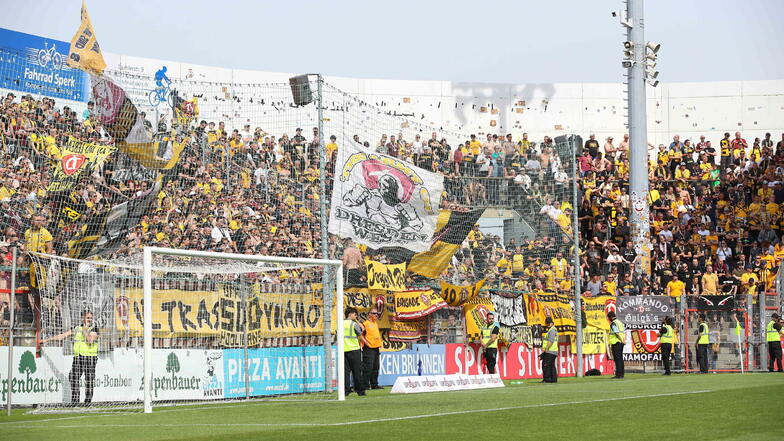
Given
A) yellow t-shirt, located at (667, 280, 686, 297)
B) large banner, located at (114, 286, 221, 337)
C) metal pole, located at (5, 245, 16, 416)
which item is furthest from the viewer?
yellow t-shirt, located at (667, 280, 686, 297)

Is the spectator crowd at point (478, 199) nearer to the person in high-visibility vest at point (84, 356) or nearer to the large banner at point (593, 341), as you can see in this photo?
the large banner at point (593, 341)

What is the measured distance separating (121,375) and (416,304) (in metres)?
8.55

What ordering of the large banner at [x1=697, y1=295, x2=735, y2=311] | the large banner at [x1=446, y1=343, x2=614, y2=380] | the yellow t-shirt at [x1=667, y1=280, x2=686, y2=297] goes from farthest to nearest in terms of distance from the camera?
the yellow t-shirt at [x1=667, y1=280, x2=686, y2=297] → the large banner at [x1=697, y1=295, x2=735, y2=311] → the large banner at [x1=446, y1=343, x2=614, y2=380]

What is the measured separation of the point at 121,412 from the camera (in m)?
16.9

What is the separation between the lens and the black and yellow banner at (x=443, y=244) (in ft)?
83.9

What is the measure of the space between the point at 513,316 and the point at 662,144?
1741 cm

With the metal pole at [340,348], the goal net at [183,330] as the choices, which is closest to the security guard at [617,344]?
the goal net at [183,330]

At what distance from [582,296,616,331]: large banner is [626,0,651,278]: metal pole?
15.0 feet

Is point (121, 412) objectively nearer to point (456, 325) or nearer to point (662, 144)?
point (456, 325)

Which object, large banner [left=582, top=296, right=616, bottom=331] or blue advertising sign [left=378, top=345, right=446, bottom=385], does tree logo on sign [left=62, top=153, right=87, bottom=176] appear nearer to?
blue advertising sign [left=378, top=345, right=446, bottom=385]

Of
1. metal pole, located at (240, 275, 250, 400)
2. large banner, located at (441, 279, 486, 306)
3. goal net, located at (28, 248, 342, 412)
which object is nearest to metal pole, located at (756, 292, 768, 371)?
large banner, located at (441, 279, 486, 306)

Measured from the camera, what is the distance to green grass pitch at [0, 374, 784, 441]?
11.3 m

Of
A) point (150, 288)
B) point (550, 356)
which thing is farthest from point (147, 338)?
point (550, 356)

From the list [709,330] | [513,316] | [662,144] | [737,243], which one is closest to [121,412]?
[513,316]
